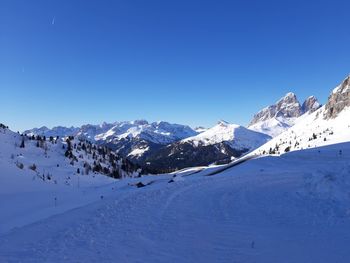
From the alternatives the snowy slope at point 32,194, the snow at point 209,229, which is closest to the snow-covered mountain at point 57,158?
the snowy slope at point 32,194

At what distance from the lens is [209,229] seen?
14492mm

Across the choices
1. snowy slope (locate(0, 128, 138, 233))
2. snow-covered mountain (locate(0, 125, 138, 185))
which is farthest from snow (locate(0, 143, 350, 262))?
snow-covered mountain (locate(0, 125, 138, 185))

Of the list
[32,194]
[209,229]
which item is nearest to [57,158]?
[32,194]

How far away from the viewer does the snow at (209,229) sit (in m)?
11.3

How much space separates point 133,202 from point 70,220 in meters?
5.35

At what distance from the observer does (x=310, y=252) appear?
10922 millimetres

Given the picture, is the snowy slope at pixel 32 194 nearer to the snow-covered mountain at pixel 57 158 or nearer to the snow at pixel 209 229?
the snow-covered mountain at pixel 57 158

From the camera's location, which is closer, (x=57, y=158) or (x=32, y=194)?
(x=32, y=194)

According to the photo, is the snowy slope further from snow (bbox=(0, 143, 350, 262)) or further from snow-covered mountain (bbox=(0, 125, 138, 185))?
snow (bbox=(0, 143, 350, 262))

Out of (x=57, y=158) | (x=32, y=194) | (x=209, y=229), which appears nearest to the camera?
(x=209, y=229)

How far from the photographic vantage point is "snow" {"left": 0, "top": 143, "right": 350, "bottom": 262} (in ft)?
37.1

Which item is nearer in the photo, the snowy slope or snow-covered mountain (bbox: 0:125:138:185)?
the snowy slope

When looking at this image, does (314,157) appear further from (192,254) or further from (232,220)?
(192,254)

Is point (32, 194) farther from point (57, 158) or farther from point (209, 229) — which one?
point (57, 158)
